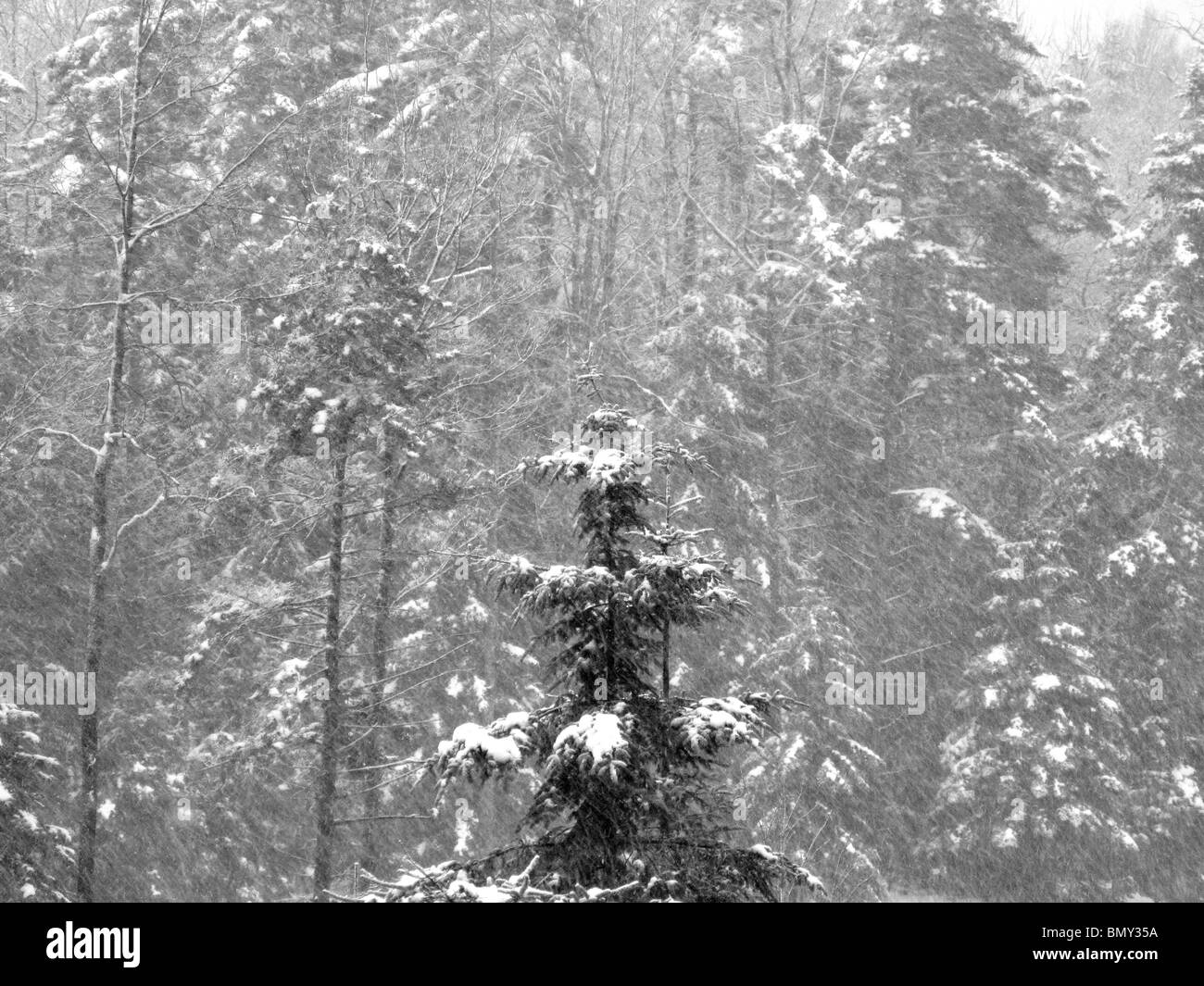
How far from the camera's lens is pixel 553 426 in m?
22.3

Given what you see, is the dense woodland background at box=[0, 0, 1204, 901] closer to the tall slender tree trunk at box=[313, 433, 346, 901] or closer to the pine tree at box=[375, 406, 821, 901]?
the tall slender tree trunk at box=[313, 433, 346, 901]

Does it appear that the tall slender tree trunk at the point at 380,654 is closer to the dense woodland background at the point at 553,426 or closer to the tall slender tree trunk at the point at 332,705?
the dense woodland background at the point at 553,426

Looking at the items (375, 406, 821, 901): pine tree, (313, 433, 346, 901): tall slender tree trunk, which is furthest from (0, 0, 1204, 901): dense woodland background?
(375, 406, 821, 901): pine tree

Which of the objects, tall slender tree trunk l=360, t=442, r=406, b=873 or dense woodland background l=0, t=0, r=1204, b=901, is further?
dense woodland background l=0, t=0, r=1204, b=901

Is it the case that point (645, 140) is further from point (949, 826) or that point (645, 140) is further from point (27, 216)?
point (949, 826)

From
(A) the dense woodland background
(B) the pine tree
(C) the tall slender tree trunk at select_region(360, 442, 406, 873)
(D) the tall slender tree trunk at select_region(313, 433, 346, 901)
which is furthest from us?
(A) the dense woodland background

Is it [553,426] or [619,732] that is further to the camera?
[553,426]

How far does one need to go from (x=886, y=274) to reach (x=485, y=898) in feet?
71.5

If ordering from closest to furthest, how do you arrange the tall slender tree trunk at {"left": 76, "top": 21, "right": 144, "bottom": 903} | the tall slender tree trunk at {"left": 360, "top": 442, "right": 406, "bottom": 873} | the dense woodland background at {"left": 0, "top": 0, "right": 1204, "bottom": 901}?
1. the tall slender tree trunk at {"left": 76, "top": 21, "right": 144, "bottom": 903}
2. the tall slender tree trunk at {"left": 360, "top": 442, "right": 406, "bottom": 873}
3. the dense woodland background at {"left": 0, "top": 0, "right": 1204, "bottom": 901}

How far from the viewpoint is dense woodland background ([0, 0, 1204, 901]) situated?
16.1 meters

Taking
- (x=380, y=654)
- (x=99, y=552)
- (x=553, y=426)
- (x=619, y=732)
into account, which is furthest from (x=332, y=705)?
(x=553, y=426)

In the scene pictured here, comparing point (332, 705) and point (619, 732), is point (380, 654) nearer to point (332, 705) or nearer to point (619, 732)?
point (332, 705)

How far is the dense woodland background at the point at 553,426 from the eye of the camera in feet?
53.0

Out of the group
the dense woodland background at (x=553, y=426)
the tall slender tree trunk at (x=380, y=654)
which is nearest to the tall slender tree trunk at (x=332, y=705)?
the dense woodland background at (x=553, y=426)
